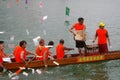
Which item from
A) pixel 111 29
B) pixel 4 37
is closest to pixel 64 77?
pixel 4 37

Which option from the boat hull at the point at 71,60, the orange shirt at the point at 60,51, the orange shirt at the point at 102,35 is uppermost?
the orange shirt at the point at 102,35

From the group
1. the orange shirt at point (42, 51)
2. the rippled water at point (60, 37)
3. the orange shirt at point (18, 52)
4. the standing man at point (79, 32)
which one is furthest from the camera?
the standing man at point (79, 32)

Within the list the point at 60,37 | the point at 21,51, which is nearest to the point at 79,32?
the point at 21,51

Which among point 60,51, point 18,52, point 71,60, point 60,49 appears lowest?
point 71,60

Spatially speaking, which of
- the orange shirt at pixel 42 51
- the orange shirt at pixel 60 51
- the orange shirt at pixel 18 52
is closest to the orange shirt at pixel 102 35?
the orange shirt at pixel 60 51

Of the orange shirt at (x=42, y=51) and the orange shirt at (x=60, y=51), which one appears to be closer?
the orange shirt at (x=42, y=51)

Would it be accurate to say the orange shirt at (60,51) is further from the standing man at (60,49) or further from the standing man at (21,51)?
the standing man at (21,51)

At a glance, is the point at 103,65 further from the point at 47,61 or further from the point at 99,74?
the point at 47,61

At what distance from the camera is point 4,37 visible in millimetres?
34688

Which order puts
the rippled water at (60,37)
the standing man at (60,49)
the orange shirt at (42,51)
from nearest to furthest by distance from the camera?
the rippled water at (60,37) < the orange shirt at (42,51) < the standing man at (60,49)

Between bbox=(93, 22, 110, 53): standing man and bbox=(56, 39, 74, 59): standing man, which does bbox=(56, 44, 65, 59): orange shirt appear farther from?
bbox=(93, 22, 110, 53): standing man

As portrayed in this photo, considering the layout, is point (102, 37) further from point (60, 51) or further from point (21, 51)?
point (21, 51)

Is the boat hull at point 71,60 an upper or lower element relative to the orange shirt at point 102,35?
lower

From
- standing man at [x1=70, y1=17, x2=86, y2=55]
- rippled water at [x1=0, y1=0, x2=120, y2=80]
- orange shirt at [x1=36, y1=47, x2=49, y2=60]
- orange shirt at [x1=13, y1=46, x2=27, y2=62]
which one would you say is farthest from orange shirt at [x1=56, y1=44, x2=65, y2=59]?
orange shirt at [x1=13, y1=46, x2=27, y2=62]
